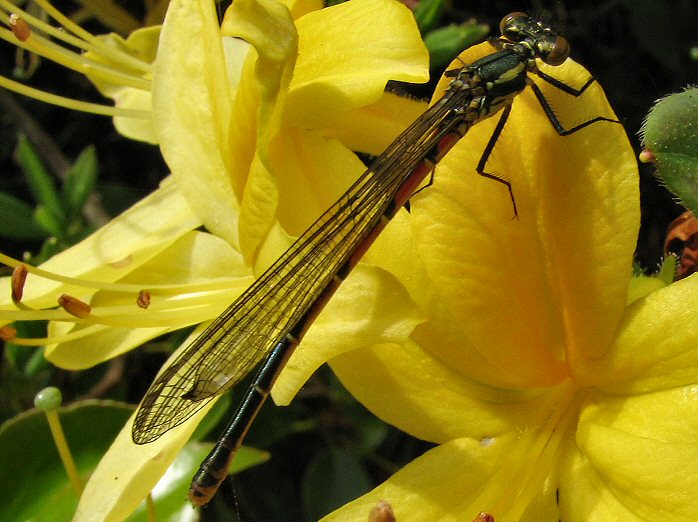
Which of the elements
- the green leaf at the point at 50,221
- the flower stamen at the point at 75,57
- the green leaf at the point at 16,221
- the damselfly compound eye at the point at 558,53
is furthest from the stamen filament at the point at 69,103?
the damselfly compound eye at the point at 558,53

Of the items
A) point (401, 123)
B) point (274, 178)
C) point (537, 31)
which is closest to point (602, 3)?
point (537, 31)

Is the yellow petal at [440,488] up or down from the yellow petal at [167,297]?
down

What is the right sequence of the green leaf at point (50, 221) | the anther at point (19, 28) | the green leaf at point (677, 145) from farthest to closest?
1. the green leaf at point (50, 221)
2. the anther at point (19, 28)
3. the green leaf at point (677, 145)

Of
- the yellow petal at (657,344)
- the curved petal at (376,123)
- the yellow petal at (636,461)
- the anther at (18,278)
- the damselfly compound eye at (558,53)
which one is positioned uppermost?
the anther at (18,278)

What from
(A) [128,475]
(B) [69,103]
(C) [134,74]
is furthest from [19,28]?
(A) [128,475]

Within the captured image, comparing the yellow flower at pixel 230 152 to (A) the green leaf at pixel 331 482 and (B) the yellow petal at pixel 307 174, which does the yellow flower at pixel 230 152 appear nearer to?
(B) the yellow petal at pixel 307 174

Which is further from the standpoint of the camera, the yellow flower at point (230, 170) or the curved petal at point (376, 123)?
the curved petal at point (376, 123)
